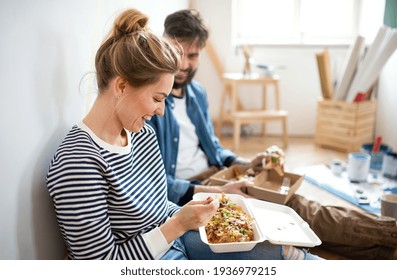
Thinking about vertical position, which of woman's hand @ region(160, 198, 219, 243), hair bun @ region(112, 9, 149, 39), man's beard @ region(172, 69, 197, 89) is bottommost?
woman's hand @ region(160, 198, 219, 243)

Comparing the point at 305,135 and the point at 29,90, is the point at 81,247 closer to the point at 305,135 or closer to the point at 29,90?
the point at 29,90

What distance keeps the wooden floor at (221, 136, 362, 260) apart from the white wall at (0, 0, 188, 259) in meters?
1.04

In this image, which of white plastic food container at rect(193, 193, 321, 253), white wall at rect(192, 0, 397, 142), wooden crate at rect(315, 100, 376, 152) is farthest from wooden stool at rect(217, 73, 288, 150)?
white plastic food container at rect(193, 193, 321, 253)

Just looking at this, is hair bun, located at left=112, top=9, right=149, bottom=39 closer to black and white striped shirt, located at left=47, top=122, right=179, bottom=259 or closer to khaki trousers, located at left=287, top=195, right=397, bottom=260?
black and white striped shirt, located at left=47, top=122, right=179, bottom=259

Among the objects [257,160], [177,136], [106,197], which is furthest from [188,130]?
[106,197]

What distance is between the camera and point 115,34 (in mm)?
763

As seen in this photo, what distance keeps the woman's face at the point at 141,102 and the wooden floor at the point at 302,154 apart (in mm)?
998

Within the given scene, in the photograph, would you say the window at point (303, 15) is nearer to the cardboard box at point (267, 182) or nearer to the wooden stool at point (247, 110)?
the cardboard box at point (267, 182)

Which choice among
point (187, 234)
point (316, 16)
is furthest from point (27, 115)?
point (316, 16)

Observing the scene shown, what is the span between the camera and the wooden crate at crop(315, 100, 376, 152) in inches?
87.5

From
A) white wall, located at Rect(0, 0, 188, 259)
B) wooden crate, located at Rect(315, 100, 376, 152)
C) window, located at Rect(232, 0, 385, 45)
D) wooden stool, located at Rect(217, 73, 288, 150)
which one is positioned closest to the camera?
white wall, located at Rect(0, 0, 188, 259)

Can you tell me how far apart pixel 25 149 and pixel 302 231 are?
573mm

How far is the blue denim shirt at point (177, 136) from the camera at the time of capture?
111 cm

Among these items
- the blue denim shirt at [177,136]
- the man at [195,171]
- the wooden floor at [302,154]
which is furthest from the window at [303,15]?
the wooden floor at [302,154]
